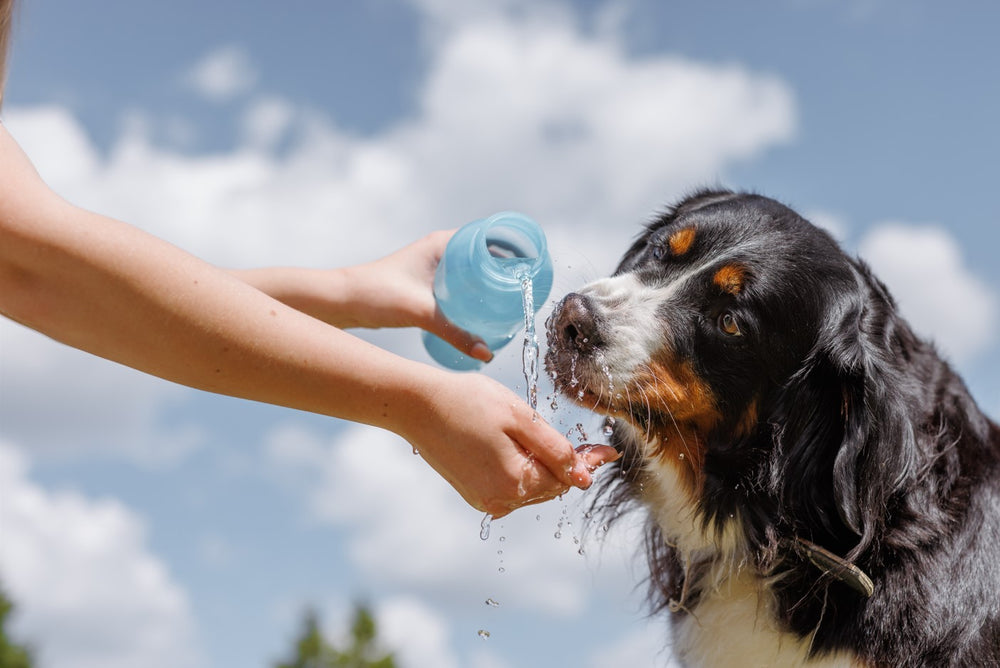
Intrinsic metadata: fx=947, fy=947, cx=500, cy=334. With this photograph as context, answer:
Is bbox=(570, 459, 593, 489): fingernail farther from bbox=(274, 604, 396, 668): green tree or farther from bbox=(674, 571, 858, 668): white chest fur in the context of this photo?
bbox=(274, 604, 396, 668): green tree

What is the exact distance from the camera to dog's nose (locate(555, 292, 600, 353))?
333 cm

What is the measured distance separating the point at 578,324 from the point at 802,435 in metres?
0.91

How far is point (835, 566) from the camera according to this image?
3262 mm

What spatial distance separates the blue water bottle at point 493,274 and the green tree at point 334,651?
29911mm

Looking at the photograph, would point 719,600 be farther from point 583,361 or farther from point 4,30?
point 4,30

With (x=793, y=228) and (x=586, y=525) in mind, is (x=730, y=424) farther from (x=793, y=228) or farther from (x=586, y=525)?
(x=586, y=525)

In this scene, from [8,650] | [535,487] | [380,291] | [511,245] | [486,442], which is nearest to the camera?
[486,442]

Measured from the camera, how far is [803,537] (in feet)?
11.2

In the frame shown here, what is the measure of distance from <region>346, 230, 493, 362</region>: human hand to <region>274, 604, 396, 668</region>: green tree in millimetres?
29714

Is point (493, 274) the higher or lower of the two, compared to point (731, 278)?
higher

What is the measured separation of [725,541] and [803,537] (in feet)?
1.03

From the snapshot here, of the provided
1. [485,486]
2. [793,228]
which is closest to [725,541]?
[793,228]

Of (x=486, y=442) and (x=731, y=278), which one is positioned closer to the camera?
(x=486, y=442)

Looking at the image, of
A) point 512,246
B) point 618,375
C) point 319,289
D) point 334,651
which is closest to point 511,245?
point 512,246
